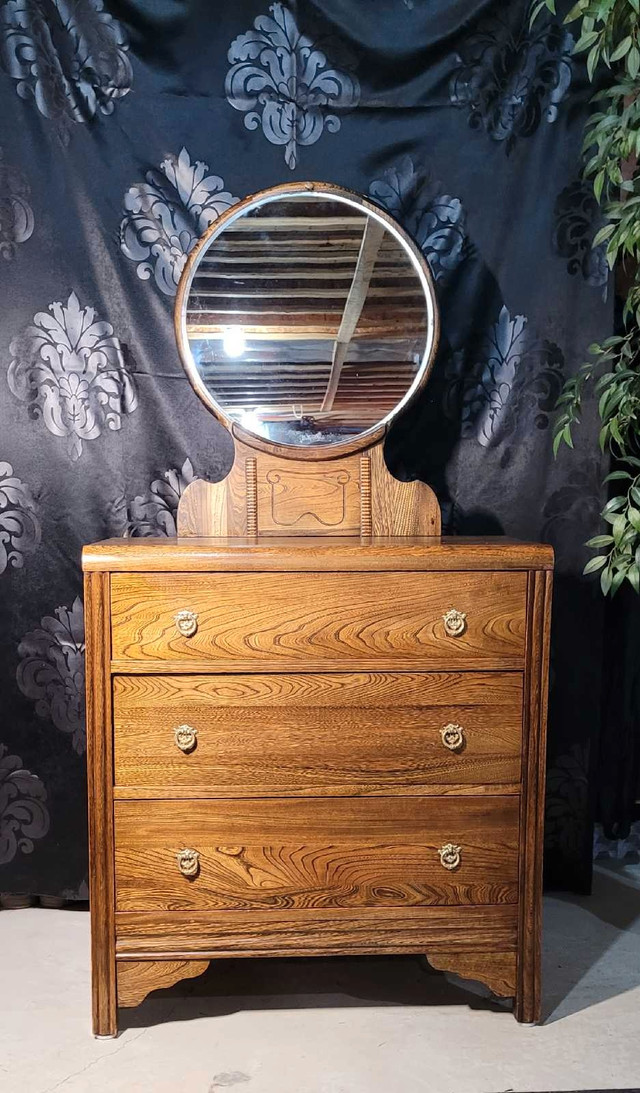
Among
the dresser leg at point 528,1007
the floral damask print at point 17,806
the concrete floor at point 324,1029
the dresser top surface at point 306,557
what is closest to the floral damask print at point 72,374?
the dresser top surface at point 306,557

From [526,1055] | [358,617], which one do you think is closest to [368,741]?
[358,617]

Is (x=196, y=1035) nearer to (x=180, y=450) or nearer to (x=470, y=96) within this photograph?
(x=180, y=450)

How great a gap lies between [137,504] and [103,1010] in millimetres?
1220

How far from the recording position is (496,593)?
1.85 meters

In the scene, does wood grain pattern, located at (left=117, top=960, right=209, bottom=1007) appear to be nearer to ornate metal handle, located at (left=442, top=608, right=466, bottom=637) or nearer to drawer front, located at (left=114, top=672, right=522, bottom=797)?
drawer front, located at (left=114, top=672, right=522, bottom=797)

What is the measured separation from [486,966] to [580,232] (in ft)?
6.12

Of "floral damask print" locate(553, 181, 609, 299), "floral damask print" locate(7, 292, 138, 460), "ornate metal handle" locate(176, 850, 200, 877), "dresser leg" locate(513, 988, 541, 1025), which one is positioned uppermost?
"floral damask print" locate(553, 181, 609, 299)

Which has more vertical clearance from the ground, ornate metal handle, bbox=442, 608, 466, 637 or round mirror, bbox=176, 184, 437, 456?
round mirror, bbox=176, 184, 437, 456

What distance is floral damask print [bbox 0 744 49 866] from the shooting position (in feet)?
7.97

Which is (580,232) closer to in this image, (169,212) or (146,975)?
(169,212)

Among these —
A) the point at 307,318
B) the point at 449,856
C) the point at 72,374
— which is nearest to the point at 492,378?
the point at 307,318

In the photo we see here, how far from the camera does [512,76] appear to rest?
93.4 inches

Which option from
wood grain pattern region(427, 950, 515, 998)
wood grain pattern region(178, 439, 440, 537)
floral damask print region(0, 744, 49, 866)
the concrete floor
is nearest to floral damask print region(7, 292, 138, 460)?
wood grain pattern region(178, 439, 440, 537)

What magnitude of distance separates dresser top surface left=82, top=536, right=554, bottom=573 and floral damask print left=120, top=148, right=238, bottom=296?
898 millimetres
